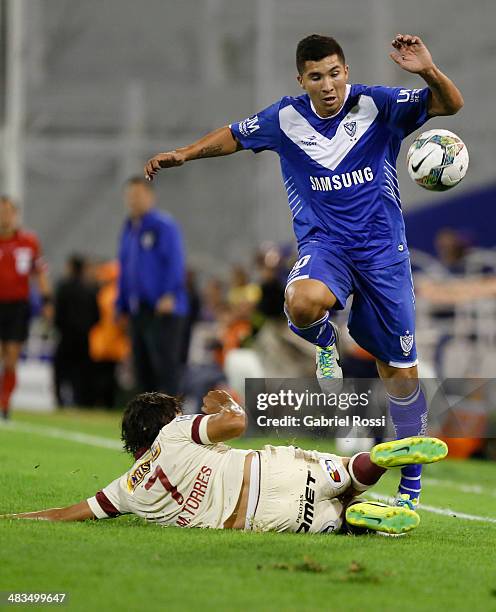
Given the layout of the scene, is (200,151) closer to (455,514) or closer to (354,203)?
(354,203)

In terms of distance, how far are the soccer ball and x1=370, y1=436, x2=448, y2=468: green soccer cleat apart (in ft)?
5.20

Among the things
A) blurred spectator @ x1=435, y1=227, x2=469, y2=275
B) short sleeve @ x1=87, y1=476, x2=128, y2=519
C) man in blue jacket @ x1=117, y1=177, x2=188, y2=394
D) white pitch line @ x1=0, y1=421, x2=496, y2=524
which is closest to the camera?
short sleeve @ x1=87, y1=476, x2=128, y2=519

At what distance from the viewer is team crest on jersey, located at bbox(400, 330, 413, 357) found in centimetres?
708

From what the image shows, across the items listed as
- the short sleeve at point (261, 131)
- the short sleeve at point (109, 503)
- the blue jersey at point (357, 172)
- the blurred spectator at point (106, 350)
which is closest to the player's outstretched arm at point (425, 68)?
the blue jersey at point (357, 172)

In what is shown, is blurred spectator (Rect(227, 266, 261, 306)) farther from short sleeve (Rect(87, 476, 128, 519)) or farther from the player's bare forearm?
short sleeve (Rect(87, 476, 128, 519))

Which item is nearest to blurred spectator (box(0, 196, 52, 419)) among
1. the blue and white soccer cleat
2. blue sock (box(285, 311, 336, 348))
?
the blue and white soccer cleat

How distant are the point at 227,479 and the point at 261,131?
2.14m

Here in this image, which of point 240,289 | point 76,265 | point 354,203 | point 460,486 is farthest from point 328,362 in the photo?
point 76,265

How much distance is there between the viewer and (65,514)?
20.9 ft

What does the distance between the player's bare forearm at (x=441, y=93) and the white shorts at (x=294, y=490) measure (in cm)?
193

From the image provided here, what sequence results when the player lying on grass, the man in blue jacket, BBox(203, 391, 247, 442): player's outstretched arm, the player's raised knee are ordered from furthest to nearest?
the man in blue jacket < the player's raised knee < the player lying on grass < BBox(203, 391, 247, 442): player's outstretched arm

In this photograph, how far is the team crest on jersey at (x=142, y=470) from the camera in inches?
247

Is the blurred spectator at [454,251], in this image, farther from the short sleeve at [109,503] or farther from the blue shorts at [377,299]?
the short sleeve at [109,503]

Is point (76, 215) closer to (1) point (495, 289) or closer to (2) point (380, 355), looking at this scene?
(1) point (495, 289)
